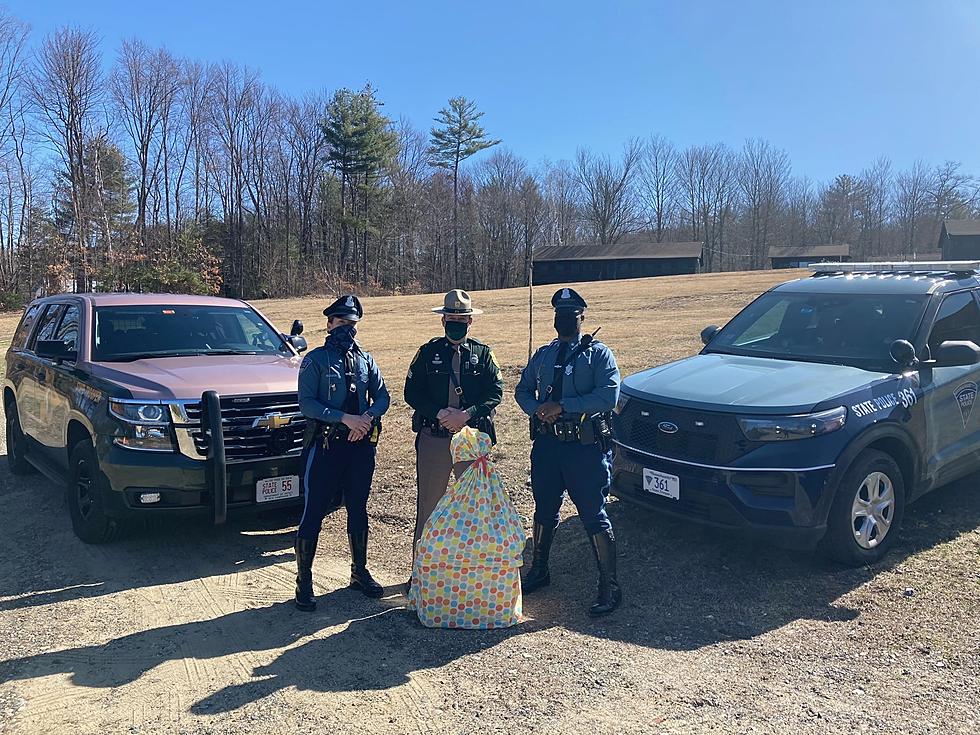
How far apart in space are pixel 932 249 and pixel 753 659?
9920cm

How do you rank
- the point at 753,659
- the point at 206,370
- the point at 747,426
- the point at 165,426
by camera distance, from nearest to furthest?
the point at 753,659
the point at 747,426
the point at 165,426
the point at 206,370

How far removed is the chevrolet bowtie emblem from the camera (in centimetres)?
532

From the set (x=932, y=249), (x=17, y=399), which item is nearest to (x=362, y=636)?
(x=17, y=399)

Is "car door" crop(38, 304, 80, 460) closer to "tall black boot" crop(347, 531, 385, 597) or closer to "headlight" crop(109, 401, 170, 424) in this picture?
"headlight" crop(109, 401, 170, 424)

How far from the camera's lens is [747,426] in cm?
469

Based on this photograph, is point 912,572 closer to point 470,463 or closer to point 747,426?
point 747,426

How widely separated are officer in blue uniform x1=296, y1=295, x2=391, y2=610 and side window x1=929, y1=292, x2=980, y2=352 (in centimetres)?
408

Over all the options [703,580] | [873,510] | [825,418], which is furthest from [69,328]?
[873,510]

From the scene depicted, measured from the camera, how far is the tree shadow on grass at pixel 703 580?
169 inches

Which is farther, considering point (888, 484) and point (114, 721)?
point (888, 484)

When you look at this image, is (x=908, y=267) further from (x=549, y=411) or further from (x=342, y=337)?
(x=342, y=337)

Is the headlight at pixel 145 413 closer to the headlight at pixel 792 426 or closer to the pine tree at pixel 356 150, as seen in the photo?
the headlight at pixel 792 426

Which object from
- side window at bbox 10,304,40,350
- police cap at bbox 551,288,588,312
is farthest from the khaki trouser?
side window at bbox 10,304,40,350

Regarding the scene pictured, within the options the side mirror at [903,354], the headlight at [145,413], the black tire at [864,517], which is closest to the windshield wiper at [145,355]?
the headlight at [145,413]
